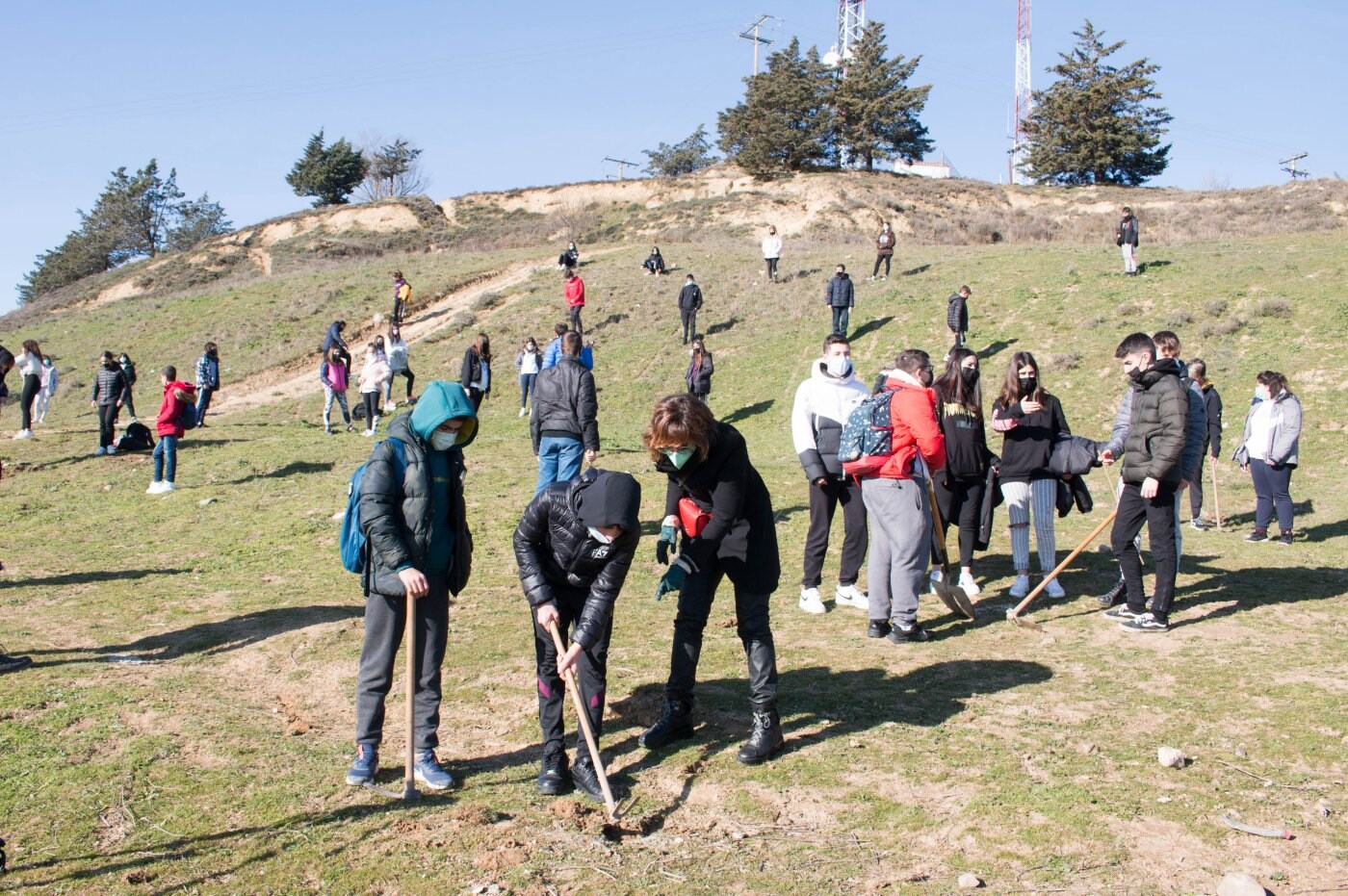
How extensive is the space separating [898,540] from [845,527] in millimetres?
1063

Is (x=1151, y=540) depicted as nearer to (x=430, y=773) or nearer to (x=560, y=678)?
(x=560, y=678)

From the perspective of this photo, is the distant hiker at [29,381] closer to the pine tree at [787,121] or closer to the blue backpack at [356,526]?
the blue backpack at [356,526]

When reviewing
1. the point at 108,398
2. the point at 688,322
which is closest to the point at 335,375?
the point at 108,398

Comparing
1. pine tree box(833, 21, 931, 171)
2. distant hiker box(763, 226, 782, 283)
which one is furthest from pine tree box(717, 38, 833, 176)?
distant hiker box(763, 226, 782, 283)

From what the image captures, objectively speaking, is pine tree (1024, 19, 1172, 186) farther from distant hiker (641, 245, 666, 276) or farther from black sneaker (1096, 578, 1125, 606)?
black sneaker (1096, 578, 1125, 606)

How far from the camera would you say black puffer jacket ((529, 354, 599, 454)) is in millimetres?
8719

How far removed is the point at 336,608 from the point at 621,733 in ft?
11.7

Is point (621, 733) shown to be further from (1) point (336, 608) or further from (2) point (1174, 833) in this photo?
(1) point (336, 608)

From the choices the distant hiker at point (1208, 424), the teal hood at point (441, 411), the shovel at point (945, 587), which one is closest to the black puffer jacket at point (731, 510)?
the teal hood at point (441, 411)

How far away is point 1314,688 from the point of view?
5555 millimetres

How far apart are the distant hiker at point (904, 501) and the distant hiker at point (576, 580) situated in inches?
100.0

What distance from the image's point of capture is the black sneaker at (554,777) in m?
4.55

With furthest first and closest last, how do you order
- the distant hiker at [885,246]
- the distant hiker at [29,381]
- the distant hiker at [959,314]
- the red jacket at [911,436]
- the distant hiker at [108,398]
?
the distant hiker at [885,246]
the distant hiker at [959,314]
the distant hiker at [29,381]
the distant hiker at [108,398]
the red jacket at [911,436]

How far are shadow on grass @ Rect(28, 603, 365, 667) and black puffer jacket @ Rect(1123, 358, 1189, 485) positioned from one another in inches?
230
